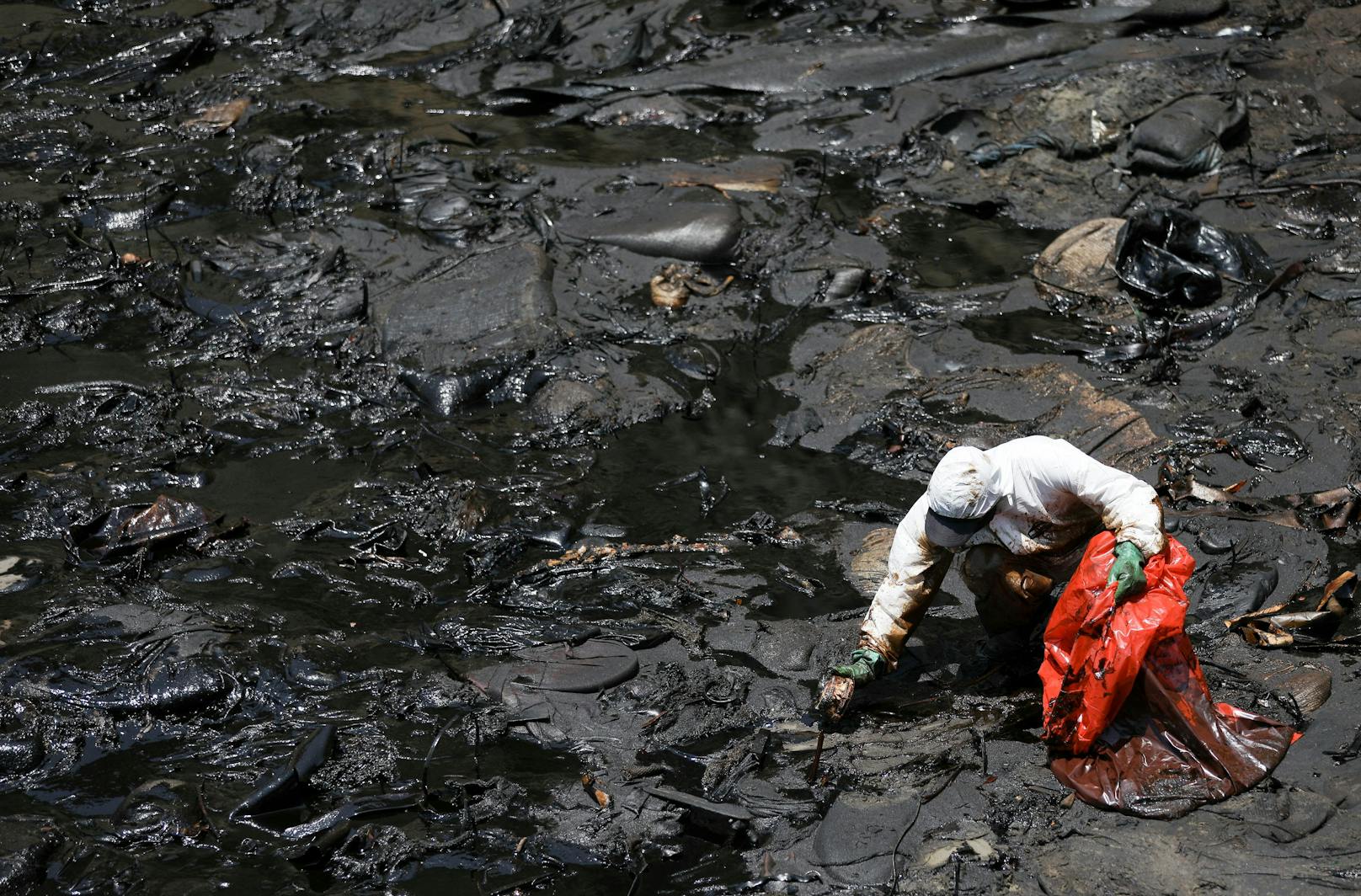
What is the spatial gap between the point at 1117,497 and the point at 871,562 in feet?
4.42

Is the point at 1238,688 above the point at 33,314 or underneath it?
underneath

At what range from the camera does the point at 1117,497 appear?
11.4 feet

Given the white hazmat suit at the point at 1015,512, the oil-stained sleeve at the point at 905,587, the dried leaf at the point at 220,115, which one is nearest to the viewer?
the white hazmat suit at the point at 1015,512

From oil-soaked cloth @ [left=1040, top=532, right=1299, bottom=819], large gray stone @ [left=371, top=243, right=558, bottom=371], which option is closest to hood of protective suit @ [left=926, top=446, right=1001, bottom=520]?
oil-soaked cloth @ [left=1040, top=532, right=1299, bottom=819]

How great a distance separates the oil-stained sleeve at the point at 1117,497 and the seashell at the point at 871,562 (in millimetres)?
1069

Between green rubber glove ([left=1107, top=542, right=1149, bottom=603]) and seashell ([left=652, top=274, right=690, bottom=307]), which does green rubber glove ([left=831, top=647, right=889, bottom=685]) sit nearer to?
green rubber glove ([left=1107, top=542, right=1149, bottom=603])

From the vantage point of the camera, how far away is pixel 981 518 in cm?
364

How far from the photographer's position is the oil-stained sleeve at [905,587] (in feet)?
12.2

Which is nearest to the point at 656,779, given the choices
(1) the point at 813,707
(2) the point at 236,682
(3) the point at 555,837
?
(3) the point at 555,837

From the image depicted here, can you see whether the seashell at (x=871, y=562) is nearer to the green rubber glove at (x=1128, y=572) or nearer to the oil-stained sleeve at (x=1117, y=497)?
the oil-stained sleeve at (x=1117, y=497)

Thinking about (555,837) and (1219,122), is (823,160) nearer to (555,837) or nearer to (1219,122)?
(1219,122)

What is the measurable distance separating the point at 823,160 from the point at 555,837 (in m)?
5.40

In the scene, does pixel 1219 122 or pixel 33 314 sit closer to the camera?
pixel 33 314

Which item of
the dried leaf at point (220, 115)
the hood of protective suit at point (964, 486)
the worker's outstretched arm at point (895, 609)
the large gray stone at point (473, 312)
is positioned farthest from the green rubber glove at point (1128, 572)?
the dried leaf at point (220, 115)
